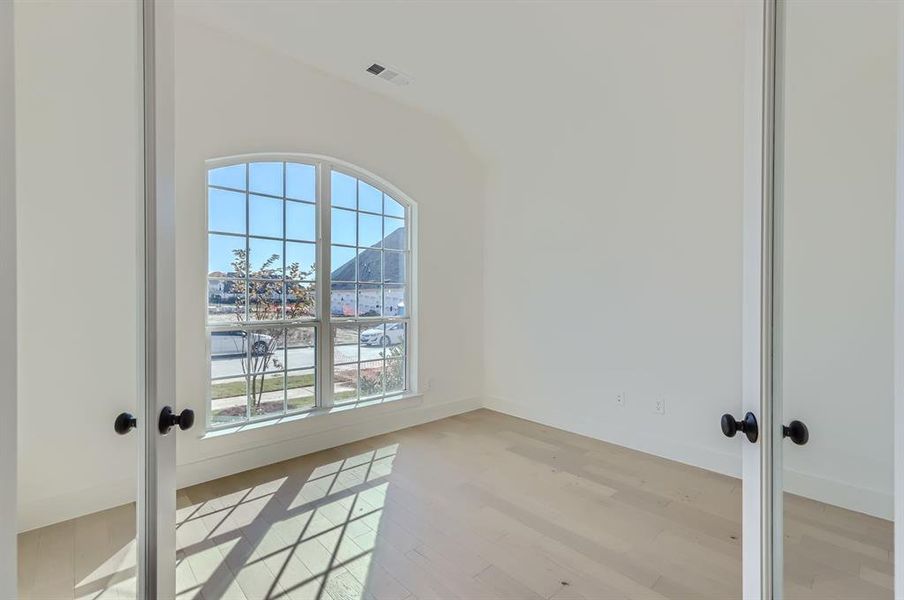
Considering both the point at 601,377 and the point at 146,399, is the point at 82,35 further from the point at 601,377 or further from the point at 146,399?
the point at 601,377

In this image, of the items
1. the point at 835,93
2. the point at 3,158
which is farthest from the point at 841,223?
the point at 3,158

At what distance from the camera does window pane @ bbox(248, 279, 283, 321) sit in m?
3.04

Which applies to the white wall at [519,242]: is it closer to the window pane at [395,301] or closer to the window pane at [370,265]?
the window pane at [395,301]

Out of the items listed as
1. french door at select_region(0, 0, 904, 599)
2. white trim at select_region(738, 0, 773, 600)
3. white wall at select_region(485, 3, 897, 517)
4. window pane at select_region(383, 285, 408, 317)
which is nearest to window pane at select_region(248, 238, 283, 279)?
window pane at select_region(383, 285, 408, 317)

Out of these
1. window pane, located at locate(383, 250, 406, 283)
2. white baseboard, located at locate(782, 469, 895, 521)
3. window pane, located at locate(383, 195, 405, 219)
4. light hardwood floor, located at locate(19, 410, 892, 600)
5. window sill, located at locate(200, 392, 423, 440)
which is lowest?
light hardwood floor, located at locate(19, 410, 892, 600)

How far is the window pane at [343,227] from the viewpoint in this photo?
11.3 ft

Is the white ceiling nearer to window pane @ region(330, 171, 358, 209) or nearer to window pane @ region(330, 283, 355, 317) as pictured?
window pane @ region(330, 171, 358, 209)

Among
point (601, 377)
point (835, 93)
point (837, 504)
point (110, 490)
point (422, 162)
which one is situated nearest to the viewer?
point (837, 504)

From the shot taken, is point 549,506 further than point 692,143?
No

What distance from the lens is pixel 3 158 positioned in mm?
561

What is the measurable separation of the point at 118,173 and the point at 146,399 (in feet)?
2.09

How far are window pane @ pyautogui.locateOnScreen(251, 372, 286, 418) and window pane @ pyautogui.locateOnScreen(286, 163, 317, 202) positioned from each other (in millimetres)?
1406

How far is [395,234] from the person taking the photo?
3918mm

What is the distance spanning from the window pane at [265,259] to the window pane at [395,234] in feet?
3.28
